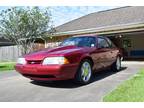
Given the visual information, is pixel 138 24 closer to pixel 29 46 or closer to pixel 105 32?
pixel 105 32

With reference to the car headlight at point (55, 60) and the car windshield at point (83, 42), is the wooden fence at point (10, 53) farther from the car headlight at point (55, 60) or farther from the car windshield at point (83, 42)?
the car headlight at point (55, 60)

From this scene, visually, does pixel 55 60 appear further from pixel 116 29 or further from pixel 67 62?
pixel 116 29

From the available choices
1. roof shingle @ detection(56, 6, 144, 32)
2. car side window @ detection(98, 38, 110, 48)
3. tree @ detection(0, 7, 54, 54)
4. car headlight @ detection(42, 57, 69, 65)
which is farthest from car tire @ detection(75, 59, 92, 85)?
tree @ detection(0, 7, 54, 54)

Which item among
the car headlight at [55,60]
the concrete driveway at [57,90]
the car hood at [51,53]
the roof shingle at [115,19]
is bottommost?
the concrete driveway at [57,90]

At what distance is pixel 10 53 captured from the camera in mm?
27344

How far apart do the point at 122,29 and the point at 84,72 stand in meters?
11.9

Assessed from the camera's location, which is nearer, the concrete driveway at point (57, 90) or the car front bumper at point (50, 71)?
the concrete driveway at point (57, 90)

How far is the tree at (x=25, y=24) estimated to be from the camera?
23.8 m

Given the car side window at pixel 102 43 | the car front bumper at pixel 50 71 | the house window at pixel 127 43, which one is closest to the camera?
the car front bumper at pixel 50 71

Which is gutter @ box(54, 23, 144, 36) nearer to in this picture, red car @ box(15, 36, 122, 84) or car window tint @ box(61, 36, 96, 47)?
car window tint @ box(61, 36, 96, 47)

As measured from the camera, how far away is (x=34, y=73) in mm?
6961

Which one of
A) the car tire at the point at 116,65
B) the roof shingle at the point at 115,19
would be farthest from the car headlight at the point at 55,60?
the roof shingle at the point at 115,19

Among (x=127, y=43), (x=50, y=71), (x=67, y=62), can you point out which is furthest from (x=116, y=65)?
(x=127, y=43)

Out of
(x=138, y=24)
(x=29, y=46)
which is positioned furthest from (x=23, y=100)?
(x=29, y=46)
